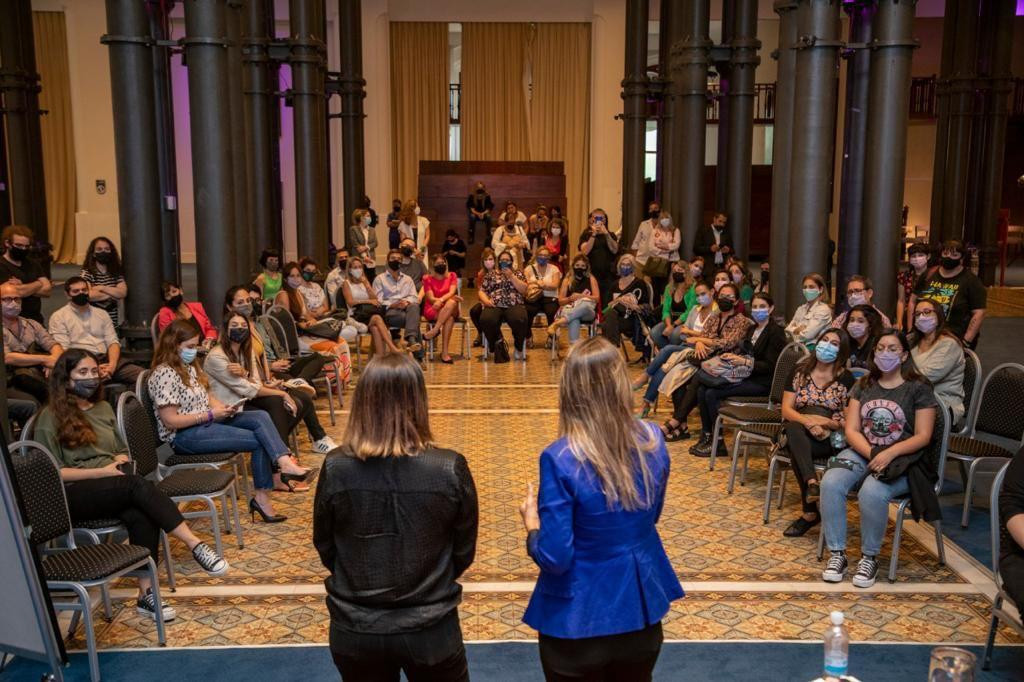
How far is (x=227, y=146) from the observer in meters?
10.1

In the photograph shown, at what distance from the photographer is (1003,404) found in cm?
695

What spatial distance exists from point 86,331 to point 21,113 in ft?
37.8

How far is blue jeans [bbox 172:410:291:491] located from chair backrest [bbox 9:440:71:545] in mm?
1731

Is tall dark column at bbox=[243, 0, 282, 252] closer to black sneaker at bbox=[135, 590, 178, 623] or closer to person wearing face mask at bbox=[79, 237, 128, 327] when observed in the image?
person wearing face mask at bbox=[79, 237, 128, 327]

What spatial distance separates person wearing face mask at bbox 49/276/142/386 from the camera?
8508 millimetres

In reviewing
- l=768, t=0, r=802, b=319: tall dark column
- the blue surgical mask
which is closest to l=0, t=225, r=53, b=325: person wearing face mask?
the blue surgical mask

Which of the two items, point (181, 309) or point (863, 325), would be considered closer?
point (863, 325)

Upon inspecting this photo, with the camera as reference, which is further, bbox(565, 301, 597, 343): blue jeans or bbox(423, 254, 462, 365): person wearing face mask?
bbox(423, 254, 462, 365): person wearing face mask

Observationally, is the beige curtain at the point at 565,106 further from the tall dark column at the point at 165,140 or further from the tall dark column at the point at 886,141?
the tall dark column at the point at 165,140

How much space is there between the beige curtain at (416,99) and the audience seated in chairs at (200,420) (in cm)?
2080

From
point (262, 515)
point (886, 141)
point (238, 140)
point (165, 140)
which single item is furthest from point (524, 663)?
point (238, 140)

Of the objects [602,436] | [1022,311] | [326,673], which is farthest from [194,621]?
[1022,311]

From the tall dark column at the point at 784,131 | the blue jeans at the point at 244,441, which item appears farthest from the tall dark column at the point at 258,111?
the blue jeans at the point at 244,441

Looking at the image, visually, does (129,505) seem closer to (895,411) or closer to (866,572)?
(866,572)
